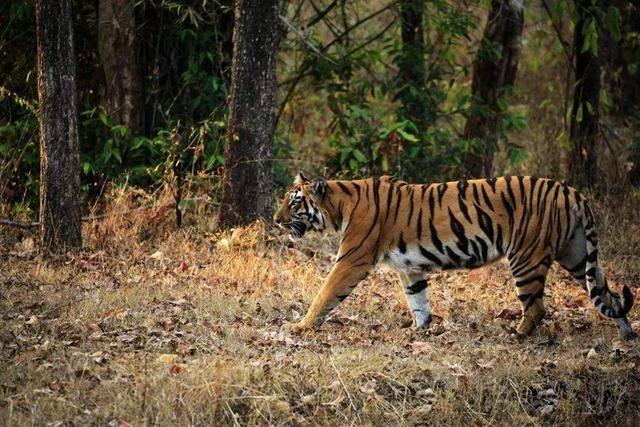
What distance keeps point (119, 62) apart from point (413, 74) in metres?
3.71

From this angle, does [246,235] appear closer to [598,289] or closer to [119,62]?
[119,62]

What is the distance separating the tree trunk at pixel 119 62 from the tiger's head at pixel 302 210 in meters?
3.90

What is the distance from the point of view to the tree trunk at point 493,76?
12242mm

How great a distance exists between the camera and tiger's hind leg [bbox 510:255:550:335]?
767 cm

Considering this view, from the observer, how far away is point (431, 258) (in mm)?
7809

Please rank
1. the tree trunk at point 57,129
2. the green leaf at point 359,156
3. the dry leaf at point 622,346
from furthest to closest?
the green leaf at point 359,156 < the tree trunk at point 57,129 < the dry leaf at point 622,346

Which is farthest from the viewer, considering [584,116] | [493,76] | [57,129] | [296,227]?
[584,116]

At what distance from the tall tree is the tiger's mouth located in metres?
4.14

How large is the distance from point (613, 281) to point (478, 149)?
123 inches

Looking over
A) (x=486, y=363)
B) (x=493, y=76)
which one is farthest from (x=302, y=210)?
(x=493, y=76)

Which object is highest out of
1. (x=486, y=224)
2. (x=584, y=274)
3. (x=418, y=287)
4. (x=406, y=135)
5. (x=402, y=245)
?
(x=406, y=135)

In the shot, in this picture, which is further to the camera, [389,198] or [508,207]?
[389,198]

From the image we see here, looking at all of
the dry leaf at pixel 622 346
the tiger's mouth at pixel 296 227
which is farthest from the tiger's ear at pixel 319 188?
the dry leaf at pixel 622 346

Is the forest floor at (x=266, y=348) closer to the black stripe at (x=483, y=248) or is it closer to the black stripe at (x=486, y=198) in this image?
the black stripe at (x=483, y=248)
